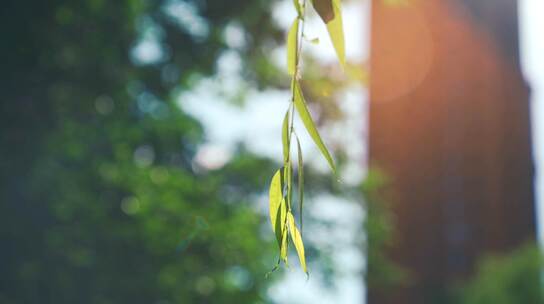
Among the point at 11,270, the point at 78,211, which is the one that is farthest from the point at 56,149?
the point at 11,270

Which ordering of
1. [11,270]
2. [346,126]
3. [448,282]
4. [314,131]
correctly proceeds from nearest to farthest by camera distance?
[314,131], [11,270], [346,126], [448,282]

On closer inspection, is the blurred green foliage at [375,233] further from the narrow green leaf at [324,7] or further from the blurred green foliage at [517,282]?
the blurred green foliage at [517,282]

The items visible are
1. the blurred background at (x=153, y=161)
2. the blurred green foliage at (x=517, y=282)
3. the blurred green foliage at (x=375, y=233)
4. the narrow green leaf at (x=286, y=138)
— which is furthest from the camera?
the blurred green foliage at (x=517, y=282)

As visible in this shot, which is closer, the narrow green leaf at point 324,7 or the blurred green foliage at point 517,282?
the narrow green leaf at point 324,7

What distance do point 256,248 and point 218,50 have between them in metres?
2.78

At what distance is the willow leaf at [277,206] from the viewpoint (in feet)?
6.49

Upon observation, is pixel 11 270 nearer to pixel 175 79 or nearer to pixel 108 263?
pixel 108 263

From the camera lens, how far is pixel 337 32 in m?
2.04

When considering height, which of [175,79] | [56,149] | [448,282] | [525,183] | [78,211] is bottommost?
[448,282]

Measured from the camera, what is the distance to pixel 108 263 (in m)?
9.19

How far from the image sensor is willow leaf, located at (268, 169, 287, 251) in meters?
1.98

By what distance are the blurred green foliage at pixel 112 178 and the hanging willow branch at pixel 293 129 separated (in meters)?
6.22

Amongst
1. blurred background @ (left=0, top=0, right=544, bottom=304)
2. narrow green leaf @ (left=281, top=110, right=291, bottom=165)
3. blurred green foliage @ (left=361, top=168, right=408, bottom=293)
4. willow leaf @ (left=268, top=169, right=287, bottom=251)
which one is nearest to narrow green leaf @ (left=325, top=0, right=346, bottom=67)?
narrow green leaf @ (left=281, top=110, right=291, bottom=165)

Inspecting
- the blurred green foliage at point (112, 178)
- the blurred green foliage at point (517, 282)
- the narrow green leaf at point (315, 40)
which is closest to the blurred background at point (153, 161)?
the blurred green foliage at point (112, 178)
